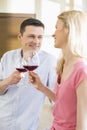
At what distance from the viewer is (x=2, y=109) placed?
1723 mm

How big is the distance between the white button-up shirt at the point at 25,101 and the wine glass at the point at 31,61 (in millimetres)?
155

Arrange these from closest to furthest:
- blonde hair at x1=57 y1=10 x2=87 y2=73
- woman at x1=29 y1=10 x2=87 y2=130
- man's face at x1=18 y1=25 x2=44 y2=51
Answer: woman at x1=29 y1=10 x2=87 y2=130 < blonde hair at x1=57 y1=10 x2=87 y2=73 < man's face at x1=18 y1=25 x2=44 y2=51

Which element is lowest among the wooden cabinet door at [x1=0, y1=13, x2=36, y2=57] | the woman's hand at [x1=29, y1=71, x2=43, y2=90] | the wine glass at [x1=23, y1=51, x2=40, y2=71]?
the wooden cabinet door at [x1=0, y1=13, x2=36, y2=57]

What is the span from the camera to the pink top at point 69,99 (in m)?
1.10

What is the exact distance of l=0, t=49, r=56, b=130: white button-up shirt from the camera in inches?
65.3

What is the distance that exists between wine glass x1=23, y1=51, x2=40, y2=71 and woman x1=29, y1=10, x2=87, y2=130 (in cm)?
24

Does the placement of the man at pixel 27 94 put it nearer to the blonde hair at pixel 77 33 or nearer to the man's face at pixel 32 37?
the man's face at pixel 32 37

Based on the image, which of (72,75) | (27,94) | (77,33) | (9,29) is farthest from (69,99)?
(9,29)

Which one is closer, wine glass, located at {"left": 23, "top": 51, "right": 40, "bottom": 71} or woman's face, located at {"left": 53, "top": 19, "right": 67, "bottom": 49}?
woman's face, located at {"left": 53, "top": 19, "right": 67, "bottom": 49}

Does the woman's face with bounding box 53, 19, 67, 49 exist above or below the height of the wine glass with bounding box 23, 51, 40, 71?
above

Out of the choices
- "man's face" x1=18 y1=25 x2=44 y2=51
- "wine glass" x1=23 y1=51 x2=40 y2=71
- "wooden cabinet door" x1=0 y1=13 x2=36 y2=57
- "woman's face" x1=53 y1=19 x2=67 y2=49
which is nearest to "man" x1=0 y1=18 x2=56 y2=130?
"man's face" x1=18 y1=25 x2=44 y2=51

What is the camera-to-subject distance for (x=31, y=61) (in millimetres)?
1482

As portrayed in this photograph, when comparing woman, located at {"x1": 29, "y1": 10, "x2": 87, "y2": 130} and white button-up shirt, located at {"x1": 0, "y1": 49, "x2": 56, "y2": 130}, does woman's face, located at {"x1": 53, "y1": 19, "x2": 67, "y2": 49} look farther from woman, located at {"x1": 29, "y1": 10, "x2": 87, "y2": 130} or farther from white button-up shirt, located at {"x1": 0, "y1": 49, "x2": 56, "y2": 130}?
white button-up shirt, located at {"x1": 0, "y1": 49, "x2": 56, "y2": 130}

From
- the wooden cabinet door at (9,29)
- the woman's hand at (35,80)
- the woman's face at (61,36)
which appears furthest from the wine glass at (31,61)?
the wooden cabinet door at (9,29)
